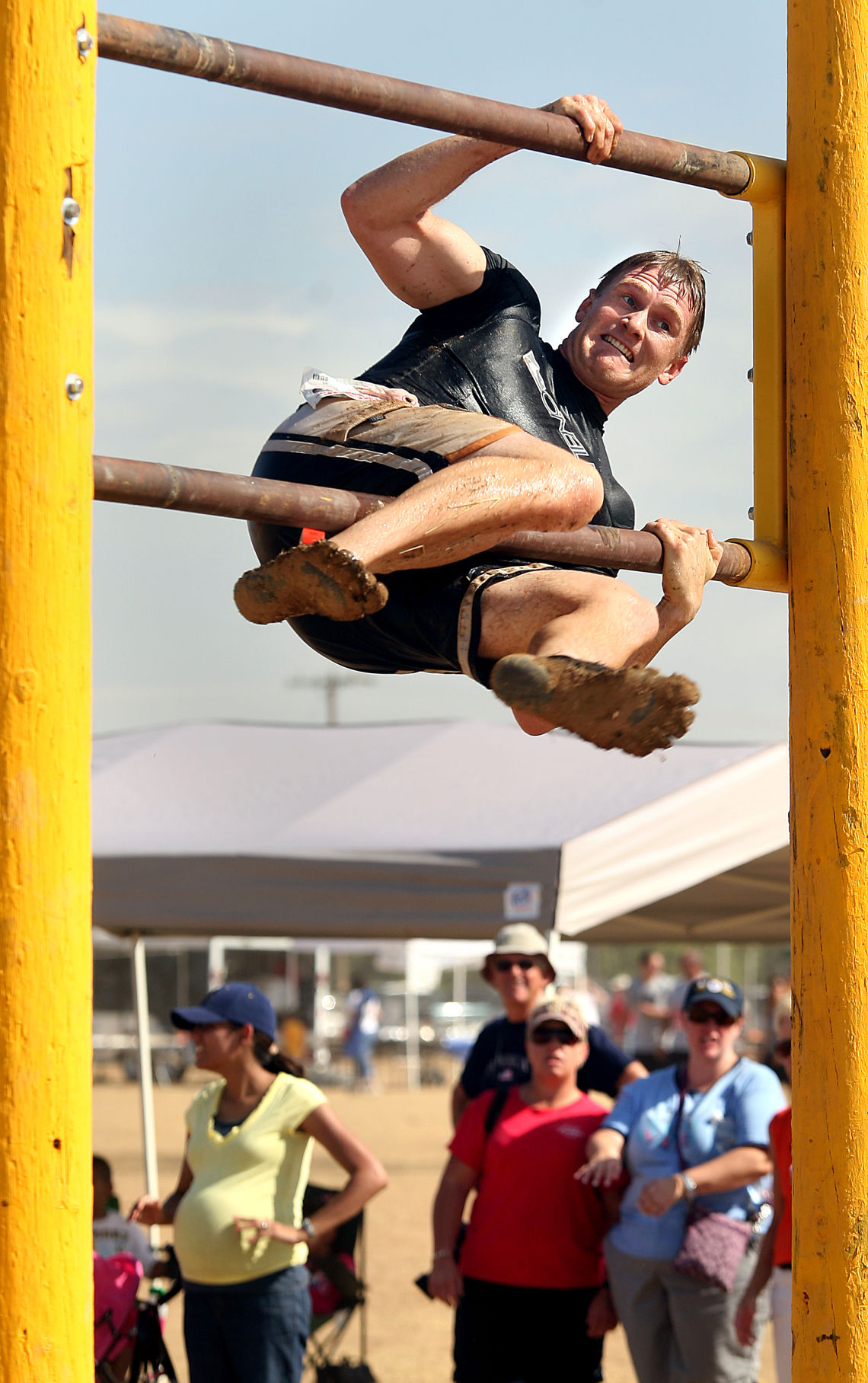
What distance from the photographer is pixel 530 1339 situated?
4.75 meters

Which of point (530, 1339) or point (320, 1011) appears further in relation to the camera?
point (320, 1011)

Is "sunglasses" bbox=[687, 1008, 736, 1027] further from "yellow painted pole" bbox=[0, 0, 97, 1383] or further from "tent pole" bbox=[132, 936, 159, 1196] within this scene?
"yellow painted pole" bbox=[0, 0, 97, 1383]

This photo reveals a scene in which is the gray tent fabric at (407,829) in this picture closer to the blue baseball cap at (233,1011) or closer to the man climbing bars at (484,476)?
the blue baseball cap at (233,1011)

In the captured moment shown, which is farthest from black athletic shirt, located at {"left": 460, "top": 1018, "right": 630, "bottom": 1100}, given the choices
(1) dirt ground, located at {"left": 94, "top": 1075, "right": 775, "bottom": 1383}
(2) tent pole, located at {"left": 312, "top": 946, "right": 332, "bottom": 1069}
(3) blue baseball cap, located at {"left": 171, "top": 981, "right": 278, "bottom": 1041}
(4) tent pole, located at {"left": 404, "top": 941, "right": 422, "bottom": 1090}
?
(2) tent pole, located at {"left": 312, "top": 946, "right": 332, "bottom": 1069}

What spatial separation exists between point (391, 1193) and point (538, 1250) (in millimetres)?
7672

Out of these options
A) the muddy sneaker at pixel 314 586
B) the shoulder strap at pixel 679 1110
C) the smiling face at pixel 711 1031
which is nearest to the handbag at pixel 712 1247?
the shoulder strap at pixel 679 1110

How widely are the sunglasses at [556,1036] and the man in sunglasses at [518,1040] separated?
34 cm

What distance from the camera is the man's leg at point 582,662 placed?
6.59 ft

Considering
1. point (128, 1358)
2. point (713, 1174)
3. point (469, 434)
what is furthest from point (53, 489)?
point (128, 1358)

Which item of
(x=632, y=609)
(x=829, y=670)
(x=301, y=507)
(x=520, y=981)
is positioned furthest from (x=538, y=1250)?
(x=301, y=507)

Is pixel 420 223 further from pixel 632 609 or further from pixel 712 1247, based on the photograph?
pixel 712 1247

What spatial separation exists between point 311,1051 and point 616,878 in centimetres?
2040

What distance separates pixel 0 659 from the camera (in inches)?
61.4

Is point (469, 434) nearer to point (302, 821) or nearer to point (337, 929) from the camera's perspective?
point (302, 821)
